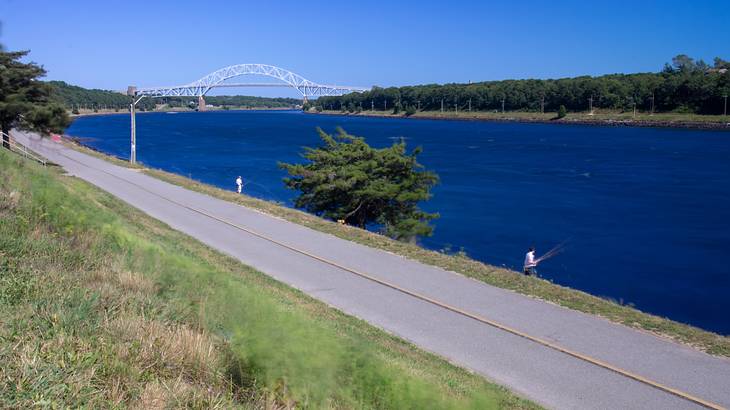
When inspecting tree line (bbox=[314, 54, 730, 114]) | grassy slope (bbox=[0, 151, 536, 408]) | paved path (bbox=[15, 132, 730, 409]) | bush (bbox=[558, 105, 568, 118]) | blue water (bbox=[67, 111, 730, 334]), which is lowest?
blue water (bbox=[67, 111, 730, 334])

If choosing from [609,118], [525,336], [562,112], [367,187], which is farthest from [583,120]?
[525,336]

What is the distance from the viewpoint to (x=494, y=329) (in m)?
10.5

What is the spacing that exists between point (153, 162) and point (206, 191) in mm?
35135

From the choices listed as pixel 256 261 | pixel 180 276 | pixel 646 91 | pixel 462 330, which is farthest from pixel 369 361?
pixel 646 91

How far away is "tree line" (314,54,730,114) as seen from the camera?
12644cm

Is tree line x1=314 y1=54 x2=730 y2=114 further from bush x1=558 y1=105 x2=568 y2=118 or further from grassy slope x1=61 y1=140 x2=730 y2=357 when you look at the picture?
grassy slope x1=61 y1=140 x2=730 y2=357

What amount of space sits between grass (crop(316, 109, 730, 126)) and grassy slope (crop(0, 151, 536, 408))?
11924 centimetres

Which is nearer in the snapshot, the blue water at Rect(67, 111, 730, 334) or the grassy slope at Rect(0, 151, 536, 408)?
the grassy slope at Rect(0, 151, 536, 408)

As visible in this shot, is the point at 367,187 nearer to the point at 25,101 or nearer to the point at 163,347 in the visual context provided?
the point at 25,101

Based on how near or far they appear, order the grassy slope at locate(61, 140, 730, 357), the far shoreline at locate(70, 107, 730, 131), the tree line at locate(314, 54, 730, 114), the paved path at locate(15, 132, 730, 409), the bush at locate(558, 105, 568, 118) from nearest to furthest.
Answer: the paved path at locate(15, 132, 730, 409), the grassy slope at locate(61, 140, 730, 357), the far shoreline at locate(70, 107, 730, 131), the tree line at locate(314, 54, 730, 114), the bush at locate(558, 105, 568, 118)

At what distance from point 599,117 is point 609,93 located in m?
7.18

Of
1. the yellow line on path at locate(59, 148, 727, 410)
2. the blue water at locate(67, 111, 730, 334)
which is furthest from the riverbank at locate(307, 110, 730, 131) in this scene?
the yellow line on path at locate(59, 148, 727, 410)

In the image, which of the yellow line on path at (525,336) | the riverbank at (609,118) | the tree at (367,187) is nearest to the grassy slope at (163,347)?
the yellow line on path at (525,336)

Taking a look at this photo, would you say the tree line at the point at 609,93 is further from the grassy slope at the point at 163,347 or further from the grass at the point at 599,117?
the grassy slope at the point at 163,347
